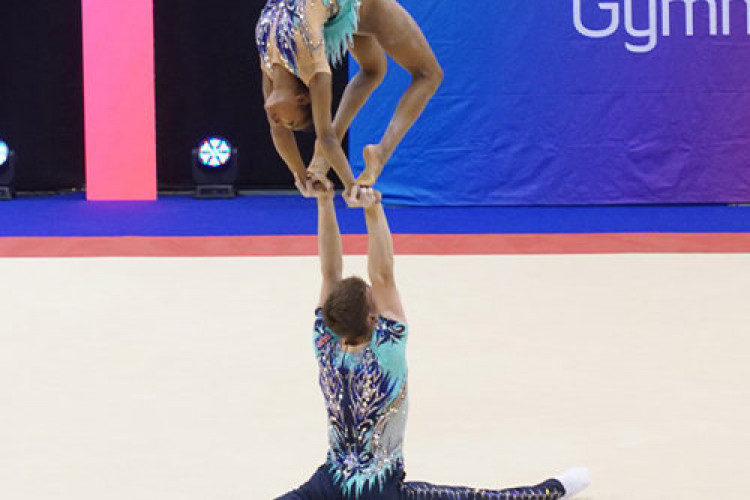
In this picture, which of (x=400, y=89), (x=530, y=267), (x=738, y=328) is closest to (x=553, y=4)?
(x=400, y=89)

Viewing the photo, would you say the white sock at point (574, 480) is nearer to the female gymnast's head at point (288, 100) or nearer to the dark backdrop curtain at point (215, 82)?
the female gymnast's head at point (288, 100)

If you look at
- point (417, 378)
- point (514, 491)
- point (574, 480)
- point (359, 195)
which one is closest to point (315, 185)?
point (359, 195)

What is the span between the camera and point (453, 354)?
5.93 metres

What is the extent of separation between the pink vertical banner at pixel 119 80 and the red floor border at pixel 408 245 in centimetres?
277

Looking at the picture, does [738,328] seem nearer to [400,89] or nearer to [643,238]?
[643,238]

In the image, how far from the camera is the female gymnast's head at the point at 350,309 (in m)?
3.45

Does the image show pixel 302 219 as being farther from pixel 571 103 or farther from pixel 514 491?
pixel 514 491

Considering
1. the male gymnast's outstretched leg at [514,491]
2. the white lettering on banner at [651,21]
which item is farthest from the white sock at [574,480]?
the white lettering on banner at [651,21]

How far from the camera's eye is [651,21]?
11188 mm

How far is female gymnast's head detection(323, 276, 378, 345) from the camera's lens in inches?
136

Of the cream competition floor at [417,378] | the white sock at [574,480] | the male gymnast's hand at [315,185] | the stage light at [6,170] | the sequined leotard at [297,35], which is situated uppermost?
the stage light at [6,170]

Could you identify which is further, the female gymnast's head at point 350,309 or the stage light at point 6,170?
the stage light at point 6,170

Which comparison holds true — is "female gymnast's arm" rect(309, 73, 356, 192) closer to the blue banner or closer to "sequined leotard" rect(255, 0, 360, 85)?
"sequined leotard" rect(255, 0, 360, 85)

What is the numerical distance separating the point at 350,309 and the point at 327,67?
2.38 feet
